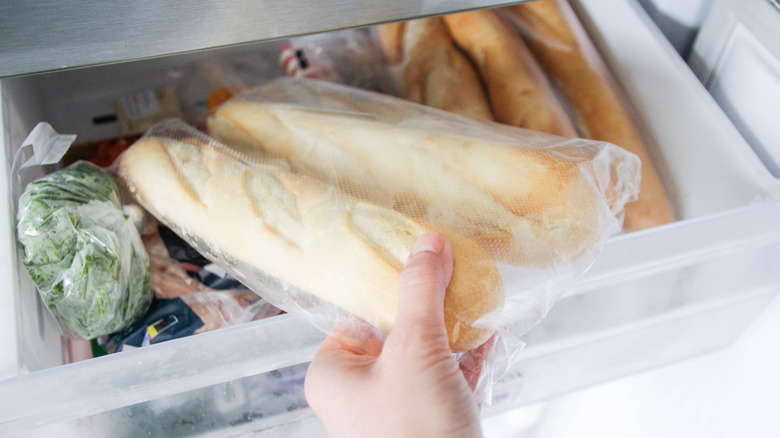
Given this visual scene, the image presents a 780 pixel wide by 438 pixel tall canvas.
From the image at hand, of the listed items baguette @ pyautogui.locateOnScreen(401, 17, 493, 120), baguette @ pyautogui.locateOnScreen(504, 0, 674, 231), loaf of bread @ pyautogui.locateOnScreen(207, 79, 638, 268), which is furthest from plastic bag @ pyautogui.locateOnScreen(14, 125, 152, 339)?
baguette @ pyautogui.locateOnScreen(504, 0, 674, 231)

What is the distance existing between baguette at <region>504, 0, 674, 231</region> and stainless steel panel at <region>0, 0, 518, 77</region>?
1.09ft

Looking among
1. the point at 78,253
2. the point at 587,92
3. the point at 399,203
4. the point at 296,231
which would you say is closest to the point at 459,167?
the point at 399,203

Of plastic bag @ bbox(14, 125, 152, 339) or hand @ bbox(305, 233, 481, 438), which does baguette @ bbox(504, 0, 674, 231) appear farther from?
plastic bag @ bbox(14, 125, 152, 339)

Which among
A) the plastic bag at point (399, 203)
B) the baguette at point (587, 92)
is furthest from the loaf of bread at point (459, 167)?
the baguette at point (587, 92)

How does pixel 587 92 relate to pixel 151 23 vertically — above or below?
below

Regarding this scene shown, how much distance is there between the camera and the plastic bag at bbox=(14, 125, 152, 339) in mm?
549

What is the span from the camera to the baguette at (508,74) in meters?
0.72

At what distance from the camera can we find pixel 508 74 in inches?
30.4

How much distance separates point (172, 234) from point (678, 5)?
768 mm

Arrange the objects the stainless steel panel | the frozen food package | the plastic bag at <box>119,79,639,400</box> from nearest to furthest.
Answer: the stainless steel panel < the plastic bag at <box>119,79,639,400</box> < the frozen food package

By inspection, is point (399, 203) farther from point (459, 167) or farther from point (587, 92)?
point (587, 92)

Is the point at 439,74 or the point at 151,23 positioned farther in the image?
the point at 439,74

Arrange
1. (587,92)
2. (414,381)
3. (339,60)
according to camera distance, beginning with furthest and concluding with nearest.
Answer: (339,60)
(587,92)
(414,381)

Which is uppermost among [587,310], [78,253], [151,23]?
[151,23]
